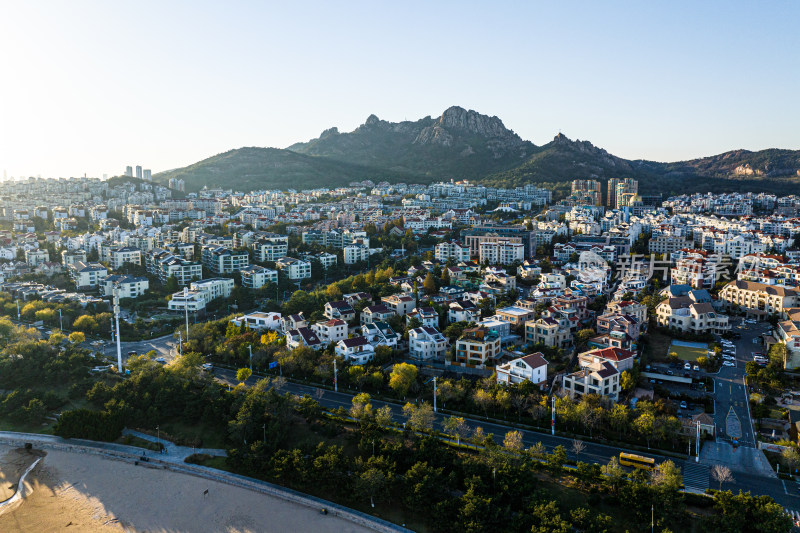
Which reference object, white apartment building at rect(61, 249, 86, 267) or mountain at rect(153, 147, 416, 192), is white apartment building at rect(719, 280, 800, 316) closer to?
white apartment building at rect(61, 249, 86, 267)

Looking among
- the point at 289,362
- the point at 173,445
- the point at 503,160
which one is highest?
the point at 503,160

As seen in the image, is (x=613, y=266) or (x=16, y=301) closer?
(x=16, y=301)

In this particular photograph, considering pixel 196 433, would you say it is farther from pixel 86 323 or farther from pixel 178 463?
pixel 86 323

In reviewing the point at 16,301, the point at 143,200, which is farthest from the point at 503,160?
the point at 16,301

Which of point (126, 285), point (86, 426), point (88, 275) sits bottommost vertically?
point (86, 426)

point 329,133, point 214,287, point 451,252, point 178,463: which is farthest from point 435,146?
point 178,463

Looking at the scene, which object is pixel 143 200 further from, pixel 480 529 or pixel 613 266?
pixel 480 529

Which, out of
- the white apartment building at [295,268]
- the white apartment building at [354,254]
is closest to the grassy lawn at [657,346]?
the white apartment building at [295,268]
